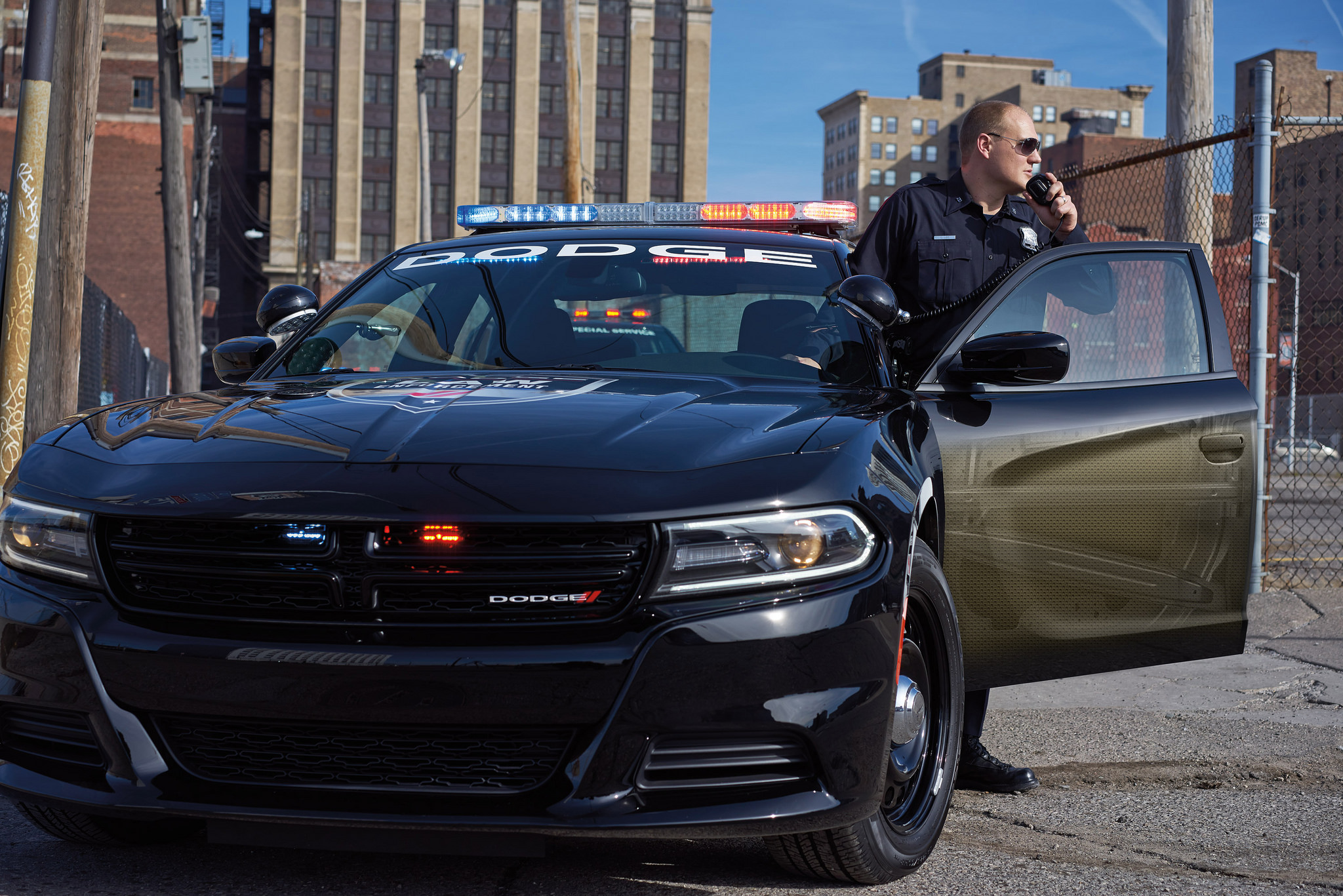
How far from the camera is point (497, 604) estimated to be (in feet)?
8.24

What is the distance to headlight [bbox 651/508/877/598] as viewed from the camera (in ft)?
8.29

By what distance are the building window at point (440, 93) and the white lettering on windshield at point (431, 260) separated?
78.9 m

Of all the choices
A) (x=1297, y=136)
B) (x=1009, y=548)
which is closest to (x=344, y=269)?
(x=1297, y=136)

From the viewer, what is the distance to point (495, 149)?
80.4 meters

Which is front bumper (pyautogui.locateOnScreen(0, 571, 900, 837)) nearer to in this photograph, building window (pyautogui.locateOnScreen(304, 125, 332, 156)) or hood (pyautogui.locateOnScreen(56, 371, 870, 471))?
hood (pyautogui.locateOnScreen(56, 371, 870, 471))

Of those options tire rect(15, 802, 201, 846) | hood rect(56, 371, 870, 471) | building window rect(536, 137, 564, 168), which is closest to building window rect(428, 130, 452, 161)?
building window rect(536, 137, 564, 168)

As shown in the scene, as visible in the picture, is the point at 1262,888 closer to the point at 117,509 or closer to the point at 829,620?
Answer: the point at 829,620

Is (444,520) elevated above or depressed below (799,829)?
above

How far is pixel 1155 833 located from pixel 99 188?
6080cm

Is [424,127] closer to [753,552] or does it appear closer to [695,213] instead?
[695,213]

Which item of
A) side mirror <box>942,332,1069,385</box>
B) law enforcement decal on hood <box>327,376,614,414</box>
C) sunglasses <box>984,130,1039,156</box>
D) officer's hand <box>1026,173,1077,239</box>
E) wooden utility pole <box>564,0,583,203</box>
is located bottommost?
law enforcement decal on hood <box>327,376,614,414</box>

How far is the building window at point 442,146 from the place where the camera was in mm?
79938

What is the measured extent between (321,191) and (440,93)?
29.7 feet

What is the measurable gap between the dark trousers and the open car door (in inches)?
11.2
